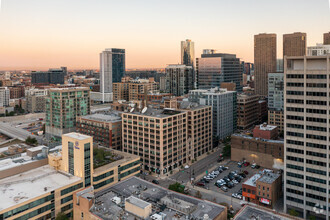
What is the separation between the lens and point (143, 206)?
176 ft

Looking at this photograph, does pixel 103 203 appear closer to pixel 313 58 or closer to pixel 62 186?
pixel 62 186

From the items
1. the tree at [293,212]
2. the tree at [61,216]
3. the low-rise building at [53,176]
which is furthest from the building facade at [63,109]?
the tree at [293,212]

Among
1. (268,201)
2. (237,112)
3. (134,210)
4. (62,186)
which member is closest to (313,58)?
(268,201)

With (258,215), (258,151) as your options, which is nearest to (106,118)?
(258,151)

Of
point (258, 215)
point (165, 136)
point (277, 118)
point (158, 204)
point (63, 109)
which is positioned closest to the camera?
point (258, 215)

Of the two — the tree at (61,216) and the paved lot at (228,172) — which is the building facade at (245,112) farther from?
the tree at (61,216)

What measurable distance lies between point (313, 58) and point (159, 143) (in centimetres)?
5335

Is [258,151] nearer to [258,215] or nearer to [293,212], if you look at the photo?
[293,212]

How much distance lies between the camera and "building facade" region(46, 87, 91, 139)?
152 metres

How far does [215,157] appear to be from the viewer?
120 m

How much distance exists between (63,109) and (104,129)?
1762 inches

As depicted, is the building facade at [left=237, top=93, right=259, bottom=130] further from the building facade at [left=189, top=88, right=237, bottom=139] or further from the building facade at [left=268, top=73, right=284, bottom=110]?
the building facade at [left=268, top=73, right=284, bottom=110]

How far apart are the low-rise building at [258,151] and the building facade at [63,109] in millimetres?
87403

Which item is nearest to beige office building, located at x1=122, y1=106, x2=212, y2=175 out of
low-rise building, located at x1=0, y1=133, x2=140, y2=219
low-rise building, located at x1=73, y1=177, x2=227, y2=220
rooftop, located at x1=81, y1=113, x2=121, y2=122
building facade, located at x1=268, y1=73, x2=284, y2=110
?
rooftop, located at x1=81, y1=113, x2=121, y2=122
